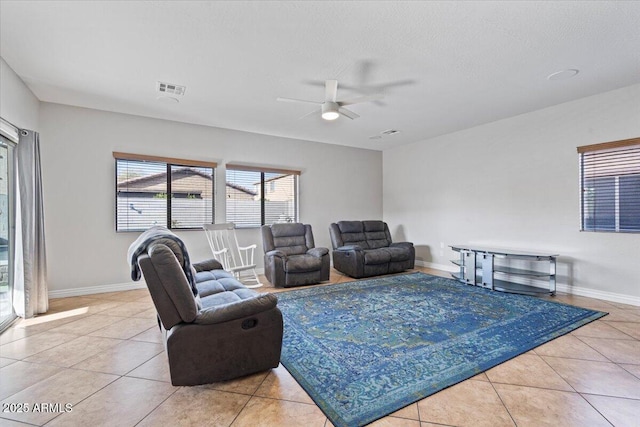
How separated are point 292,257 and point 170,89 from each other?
2847mm

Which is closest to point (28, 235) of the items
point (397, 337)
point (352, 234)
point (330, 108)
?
point (330, 108)

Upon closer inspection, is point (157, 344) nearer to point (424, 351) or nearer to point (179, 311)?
point (179, 311)

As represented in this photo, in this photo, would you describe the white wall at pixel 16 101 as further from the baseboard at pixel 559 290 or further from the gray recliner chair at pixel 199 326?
the gray recliner chair at pixel 199 326

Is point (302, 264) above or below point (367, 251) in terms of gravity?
below

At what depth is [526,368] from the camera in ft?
7.17

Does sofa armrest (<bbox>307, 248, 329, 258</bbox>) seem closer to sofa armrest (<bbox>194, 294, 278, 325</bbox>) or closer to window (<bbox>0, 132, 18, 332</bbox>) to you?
sofa armrest (<bbox>194, 294, 278, 325</bbox>)

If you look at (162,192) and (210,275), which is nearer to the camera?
(210,275)

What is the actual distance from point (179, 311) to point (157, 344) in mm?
1057

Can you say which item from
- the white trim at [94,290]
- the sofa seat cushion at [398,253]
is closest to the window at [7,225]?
the white trim at [94,290]

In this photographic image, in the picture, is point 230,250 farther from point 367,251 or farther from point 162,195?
point 367,251

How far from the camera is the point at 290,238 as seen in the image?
5266 mm

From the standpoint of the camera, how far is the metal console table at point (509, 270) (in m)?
4.09

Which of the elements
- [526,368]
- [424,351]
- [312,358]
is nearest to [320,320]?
[312,358]

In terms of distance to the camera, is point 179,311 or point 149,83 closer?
Answer: point 179,311
